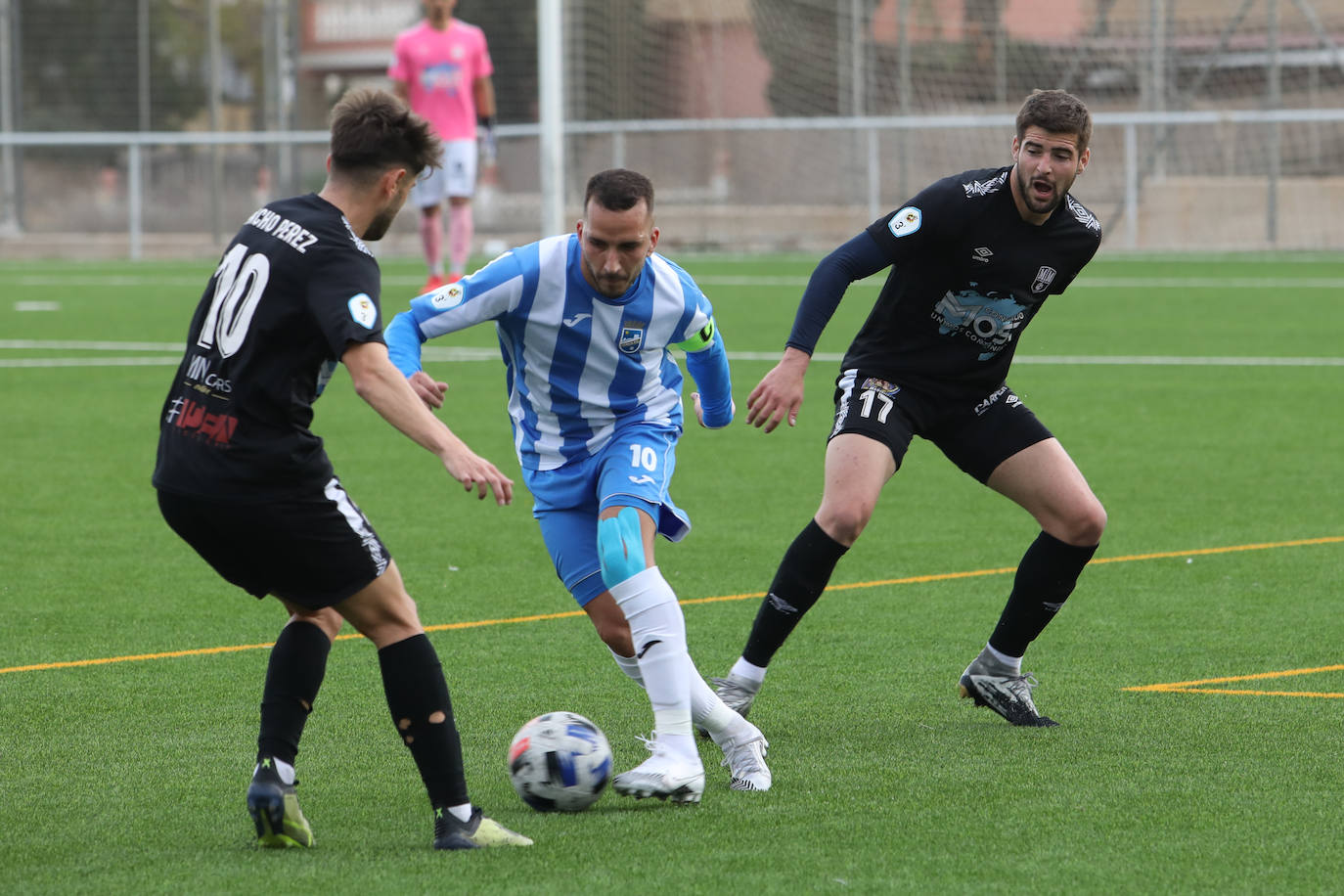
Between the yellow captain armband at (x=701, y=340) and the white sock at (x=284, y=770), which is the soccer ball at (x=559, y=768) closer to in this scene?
the white sock at (x=284, y=770)

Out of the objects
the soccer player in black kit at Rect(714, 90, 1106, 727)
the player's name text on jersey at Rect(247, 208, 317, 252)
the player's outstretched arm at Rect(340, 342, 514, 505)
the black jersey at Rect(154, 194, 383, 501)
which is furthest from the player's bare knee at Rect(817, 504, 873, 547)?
the player's name text on jersey at Rect(247, 208, 317, 252)

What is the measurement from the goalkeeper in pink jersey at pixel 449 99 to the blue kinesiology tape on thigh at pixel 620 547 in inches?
465

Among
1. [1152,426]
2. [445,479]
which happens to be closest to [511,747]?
[445,479]

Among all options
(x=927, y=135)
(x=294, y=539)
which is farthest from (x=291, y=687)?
(x=927, y=135)

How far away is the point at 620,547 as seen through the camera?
449 cm

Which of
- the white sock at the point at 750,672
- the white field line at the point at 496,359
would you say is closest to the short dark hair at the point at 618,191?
the white sock at the point at 750,672

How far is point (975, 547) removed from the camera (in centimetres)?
767

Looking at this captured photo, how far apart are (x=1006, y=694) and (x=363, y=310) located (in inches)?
91.9

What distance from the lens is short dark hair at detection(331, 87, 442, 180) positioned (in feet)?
12.7

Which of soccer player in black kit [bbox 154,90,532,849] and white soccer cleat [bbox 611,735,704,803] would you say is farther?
white soccer cleat [bbox 611,735,704,803]

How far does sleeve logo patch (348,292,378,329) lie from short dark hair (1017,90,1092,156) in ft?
7.23

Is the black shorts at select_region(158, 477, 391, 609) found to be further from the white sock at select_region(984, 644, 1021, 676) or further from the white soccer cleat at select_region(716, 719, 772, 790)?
the white sock at select_region(984, 644, 1021, 676)

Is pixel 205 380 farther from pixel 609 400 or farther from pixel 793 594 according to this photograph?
pixel 793 594

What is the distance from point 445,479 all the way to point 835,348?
6093 millimetres
